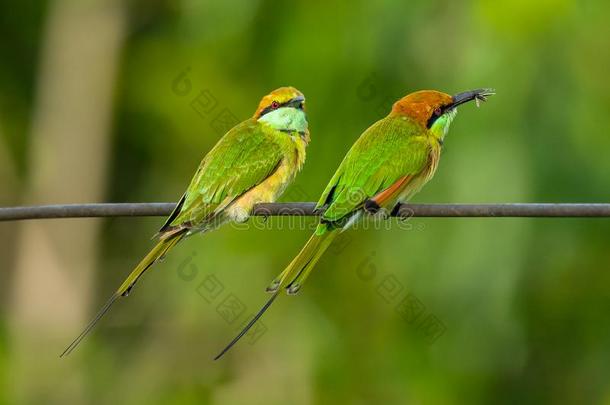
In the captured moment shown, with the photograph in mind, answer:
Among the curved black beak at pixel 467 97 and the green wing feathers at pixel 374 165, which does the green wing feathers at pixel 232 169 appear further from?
the curved black beak at pixel 467 97

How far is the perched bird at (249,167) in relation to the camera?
384cm

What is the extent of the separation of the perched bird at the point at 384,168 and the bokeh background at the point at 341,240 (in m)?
2.35

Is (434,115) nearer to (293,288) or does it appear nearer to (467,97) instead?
(467,97)

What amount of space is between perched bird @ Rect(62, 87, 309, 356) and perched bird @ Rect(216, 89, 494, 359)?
363 mm

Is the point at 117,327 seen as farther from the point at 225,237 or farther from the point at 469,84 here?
the point at 469,84

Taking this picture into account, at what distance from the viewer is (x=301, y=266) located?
3322mm

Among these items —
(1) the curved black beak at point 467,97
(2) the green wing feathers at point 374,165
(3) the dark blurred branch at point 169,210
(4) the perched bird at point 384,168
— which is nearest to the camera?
(3) the dark blurred branch at point 169,210

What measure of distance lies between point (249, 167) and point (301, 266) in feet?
2.66

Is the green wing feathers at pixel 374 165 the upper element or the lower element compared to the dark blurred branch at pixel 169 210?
lower

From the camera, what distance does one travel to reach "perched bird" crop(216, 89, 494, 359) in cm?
346

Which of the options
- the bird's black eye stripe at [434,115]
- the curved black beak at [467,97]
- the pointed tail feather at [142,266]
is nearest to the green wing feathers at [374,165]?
the bird's black eye stripe at [434,115]

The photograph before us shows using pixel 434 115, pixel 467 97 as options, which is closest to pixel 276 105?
pixel 434 115

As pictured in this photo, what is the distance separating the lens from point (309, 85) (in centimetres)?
695

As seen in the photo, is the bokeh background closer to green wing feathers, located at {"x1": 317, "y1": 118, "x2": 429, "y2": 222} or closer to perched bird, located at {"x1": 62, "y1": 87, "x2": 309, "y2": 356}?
perched bird, located at {"x1": 62, "y1": 87, "x2": 309, "y2": 356}
